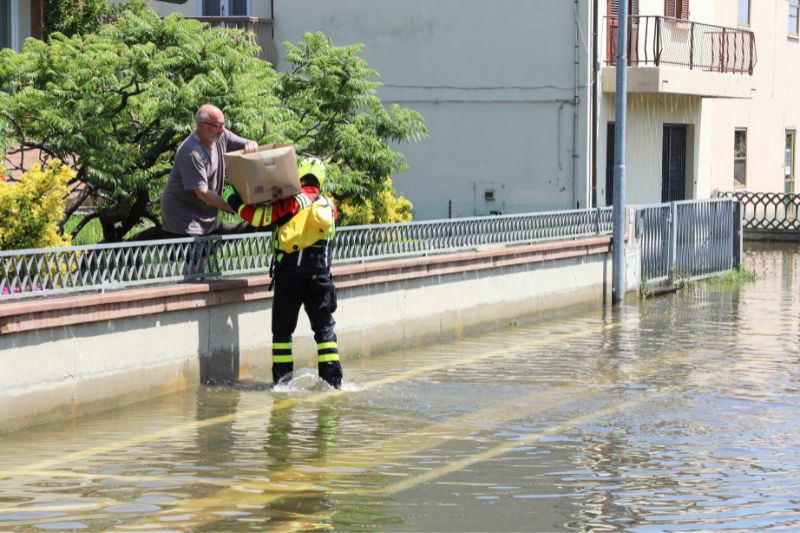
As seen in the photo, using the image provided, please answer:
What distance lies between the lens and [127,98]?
A: 14156 mm

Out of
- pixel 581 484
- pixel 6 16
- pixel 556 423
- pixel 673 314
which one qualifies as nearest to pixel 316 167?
pixel 556 423

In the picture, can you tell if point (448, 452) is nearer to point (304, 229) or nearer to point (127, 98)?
point (304, 229)

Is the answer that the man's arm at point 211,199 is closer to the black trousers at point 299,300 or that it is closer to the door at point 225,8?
the black trousers at point 299,300

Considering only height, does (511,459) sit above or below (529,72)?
below

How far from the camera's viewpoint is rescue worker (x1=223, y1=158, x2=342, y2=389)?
38.9 feet

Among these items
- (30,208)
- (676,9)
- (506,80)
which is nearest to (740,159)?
(676,9)

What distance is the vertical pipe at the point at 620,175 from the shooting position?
19188 millimetres

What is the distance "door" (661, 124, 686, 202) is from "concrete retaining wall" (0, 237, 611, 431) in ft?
43.9

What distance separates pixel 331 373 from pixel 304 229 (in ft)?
3.91

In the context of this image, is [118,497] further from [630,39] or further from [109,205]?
[630,39]

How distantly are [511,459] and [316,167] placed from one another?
3.82 m

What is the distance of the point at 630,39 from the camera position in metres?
26.8

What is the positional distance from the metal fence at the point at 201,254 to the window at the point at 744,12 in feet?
63.5

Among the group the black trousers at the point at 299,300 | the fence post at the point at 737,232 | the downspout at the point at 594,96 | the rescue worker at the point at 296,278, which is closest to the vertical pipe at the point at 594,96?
the downspout at the point at 594,96
